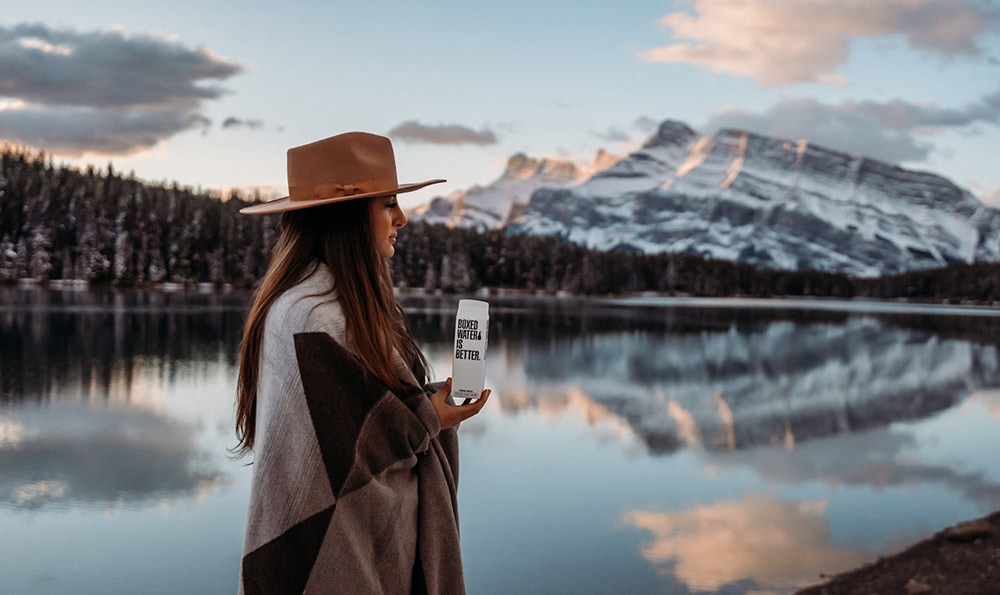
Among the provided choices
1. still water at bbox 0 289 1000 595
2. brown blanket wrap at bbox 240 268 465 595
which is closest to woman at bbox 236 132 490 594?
brown blanket wrap at bbox 240 268 465 595

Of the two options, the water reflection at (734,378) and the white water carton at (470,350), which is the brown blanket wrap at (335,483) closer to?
the white water carton at (470,350)

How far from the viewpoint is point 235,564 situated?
26.4ft

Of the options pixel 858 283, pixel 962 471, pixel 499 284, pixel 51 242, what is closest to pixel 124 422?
pixel 962 471

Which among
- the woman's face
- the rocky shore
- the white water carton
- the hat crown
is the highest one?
the hat crown

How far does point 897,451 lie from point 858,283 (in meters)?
201

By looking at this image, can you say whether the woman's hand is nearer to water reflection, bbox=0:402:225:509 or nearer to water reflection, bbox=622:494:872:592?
water reflection, bbox=622:494:872:592

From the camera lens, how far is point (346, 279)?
259cm

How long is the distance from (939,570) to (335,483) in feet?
25.3

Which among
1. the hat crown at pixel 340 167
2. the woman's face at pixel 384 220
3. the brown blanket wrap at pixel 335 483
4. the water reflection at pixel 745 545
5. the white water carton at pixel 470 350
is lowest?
the water reflection at pixel 745 545

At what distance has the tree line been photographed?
315ft

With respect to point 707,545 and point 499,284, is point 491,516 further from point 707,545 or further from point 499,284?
point 499,284

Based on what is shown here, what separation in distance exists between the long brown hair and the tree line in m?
72.6

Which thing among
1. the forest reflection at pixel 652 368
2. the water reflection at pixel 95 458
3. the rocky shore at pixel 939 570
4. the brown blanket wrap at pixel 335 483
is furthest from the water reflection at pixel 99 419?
the brown blanket wrap at pixel 335 483

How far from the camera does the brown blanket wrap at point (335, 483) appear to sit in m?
2.50
